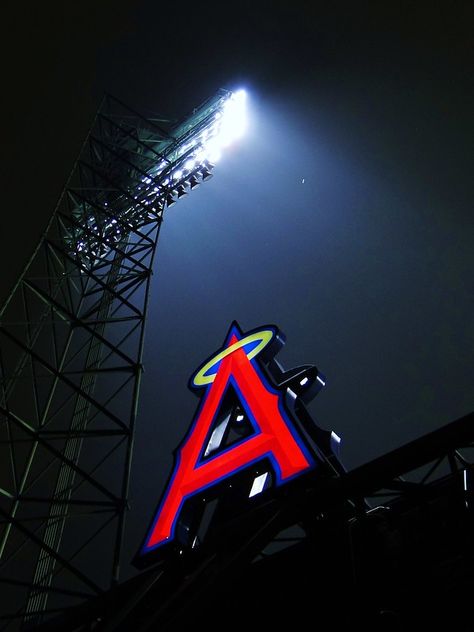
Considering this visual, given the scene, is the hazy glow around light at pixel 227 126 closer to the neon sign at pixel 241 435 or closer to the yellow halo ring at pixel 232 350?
the yellow halo ring at pixel 232 350

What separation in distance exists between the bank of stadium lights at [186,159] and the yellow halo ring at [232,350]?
7.03 metres

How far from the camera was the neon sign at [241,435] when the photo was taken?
7.30 m

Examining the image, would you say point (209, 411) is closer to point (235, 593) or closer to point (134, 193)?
point (235, 593)

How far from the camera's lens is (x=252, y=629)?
587cm

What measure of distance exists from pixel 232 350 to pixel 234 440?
1.79 m

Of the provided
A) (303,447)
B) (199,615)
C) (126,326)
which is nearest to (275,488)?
(303,447)

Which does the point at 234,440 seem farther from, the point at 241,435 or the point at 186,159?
the point at 186,159

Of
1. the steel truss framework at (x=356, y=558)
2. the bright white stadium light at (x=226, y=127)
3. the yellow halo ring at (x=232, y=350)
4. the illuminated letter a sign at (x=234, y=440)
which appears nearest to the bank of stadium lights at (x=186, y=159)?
the bright white stadium light at (x=226, y=127)

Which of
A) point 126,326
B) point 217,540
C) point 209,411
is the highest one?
point 126,326

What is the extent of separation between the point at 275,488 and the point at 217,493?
115 cm

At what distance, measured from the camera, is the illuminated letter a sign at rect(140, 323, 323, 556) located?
7297mm

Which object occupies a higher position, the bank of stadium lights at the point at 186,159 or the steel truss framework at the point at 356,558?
the bank of stadium lights at the point at 186,159

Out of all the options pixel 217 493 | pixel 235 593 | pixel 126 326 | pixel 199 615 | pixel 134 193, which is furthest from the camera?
pixel 126 326

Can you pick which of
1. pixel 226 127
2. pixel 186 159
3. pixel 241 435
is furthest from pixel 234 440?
pixel 226 127
